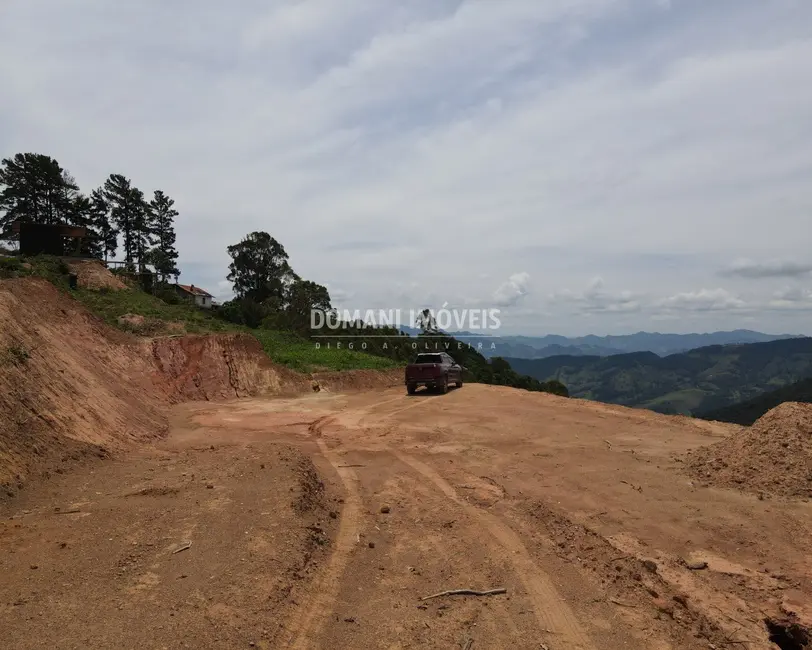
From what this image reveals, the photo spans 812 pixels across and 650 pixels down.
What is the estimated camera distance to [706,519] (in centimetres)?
672

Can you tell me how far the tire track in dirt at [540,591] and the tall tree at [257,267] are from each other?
53.9m

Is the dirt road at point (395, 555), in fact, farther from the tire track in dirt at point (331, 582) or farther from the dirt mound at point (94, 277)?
the dirt mound at point (94, 277)

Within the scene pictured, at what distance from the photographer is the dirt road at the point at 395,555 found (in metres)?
4.06

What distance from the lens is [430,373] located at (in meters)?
22.2

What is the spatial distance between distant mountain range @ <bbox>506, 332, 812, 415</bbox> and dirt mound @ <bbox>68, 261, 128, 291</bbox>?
111963 mm

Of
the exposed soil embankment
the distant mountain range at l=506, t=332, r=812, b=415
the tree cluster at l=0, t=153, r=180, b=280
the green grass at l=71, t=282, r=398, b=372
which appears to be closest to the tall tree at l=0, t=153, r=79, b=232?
the tree cluster at l=0, t=153, r=180, b=280

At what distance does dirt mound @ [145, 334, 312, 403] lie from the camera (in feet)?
66.2

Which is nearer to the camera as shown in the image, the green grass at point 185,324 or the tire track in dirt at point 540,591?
the tire track in dirt at point 540,591

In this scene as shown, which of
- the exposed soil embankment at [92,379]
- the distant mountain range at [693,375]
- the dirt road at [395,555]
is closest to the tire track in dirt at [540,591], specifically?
the dirt road at [395,555]

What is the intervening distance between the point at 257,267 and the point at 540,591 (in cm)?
5880

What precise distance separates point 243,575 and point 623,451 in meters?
8.84

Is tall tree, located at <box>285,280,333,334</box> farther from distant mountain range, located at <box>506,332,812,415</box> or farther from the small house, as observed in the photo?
distant mountain range, located at <box>506,332,812,415</box>

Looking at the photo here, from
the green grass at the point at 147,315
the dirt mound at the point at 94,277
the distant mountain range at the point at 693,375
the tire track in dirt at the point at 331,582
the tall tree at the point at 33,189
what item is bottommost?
the distant mountain range at the point at 693,375

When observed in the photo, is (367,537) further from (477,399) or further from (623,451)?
(477,399)
